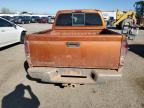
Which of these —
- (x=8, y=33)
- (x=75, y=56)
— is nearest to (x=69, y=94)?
(x=75, y=56)

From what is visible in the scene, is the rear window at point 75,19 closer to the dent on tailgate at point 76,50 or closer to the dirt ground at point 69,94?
the dirt ground at point 69,94

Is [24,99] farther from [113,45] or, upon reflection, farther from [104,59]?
[113,45]

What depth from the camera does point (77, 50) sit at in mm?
4973

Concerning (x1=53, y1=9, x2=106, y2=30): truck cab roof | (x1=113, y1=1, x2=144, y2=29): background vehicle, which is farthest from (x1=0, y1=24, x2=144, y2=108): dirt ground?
(x1=113, y1=1, x2=144, y2=29): background vehicle

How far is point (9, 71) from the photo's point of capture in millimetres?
7594

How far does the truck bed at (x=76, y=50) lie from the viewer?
4855mm

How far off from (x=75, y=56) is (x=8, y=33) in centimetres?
750

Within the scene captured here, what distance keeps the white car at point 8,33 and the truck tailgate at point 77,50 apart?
645 cm

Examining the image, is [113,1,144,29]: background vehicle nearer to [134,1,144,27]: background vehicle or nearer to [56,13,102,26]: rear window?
[134,1,144,27]: background vehicle

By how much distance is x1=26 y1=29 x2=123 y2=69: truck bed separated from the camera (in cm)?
486

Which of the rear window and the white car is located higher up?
the rear window

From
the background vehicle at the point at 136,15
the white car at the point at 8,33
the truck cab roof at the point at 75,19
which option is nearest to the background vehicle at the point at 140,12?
the background vehicle at the point at 136,15

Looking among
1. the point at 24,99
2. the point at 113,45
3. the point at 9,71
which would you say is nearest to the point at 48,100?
the point at 24,99

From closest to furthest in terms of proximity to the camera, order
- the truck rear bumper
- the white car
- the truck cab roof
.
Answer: the truck rear bumper
the truck cab roof
the white car
